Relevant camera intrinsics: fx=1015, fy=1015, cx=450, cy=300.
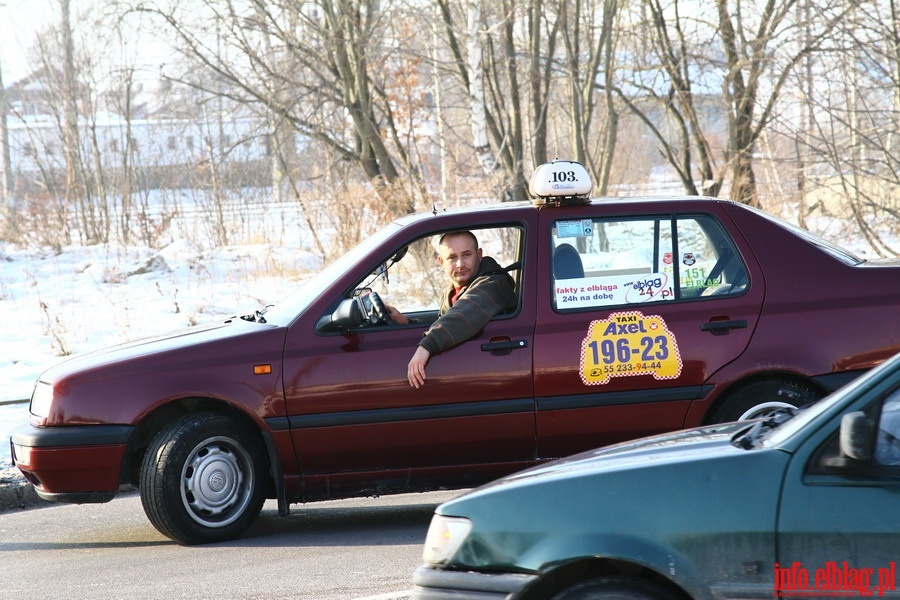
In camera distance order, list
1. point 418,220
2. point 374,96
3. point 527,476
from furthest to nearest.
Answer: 1. point 374,96
2. point 418,220
3. point 527,476

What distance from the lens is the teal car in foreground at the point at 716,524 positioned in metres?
2.72

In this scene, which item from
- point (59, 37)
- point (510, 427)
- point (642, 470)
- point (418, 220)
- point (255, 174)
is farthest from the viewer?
point (255, 174)

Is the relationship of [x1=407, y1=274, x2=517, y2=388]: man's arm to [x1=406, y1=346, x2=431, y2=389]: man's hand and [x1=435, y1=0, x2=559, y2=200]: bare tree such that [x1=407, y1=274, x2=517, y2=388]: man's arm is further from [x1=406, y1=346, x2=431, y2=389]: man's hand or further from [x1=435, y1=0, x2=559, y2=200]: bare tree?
[x1=435, y1=0, x2=559, y2=200]: bare tree

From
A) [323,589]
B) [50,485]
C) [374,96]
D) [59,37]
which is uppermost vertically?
[59,37]

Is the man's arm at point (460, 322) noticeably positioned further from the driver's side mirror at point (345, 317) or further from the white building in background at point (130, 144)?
the white building in background at point (130, 144)

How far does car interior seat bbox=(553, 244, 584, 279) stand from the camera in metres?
5.58

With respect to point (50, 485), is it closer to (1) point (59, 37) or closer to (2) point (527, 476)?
(2) point (527, 476)

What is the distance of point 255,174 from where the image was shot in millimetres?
27344

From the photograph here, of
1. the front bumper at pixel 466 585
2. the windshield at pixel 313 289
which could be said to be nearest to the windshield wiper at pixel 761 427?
the front bumper at pixel 466 585

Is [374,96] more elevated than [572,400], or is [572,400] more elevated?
[374,96]

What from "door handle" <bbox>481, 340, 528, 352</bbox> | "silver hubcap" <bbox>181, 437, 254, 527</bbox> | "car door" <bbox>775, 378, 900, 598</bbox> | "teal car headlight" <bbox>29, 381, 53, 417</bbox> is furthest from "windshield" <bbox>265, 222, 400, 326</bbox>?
"car door" <bbox>775, 378, 900, 598</bbox>

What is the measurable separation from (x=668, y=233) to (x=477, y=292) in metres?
1.12

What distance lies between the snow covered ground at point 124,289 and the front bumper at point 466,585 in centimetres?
666

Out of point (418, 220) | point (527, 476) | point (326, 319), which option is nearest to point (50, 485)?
point (326, 319)
